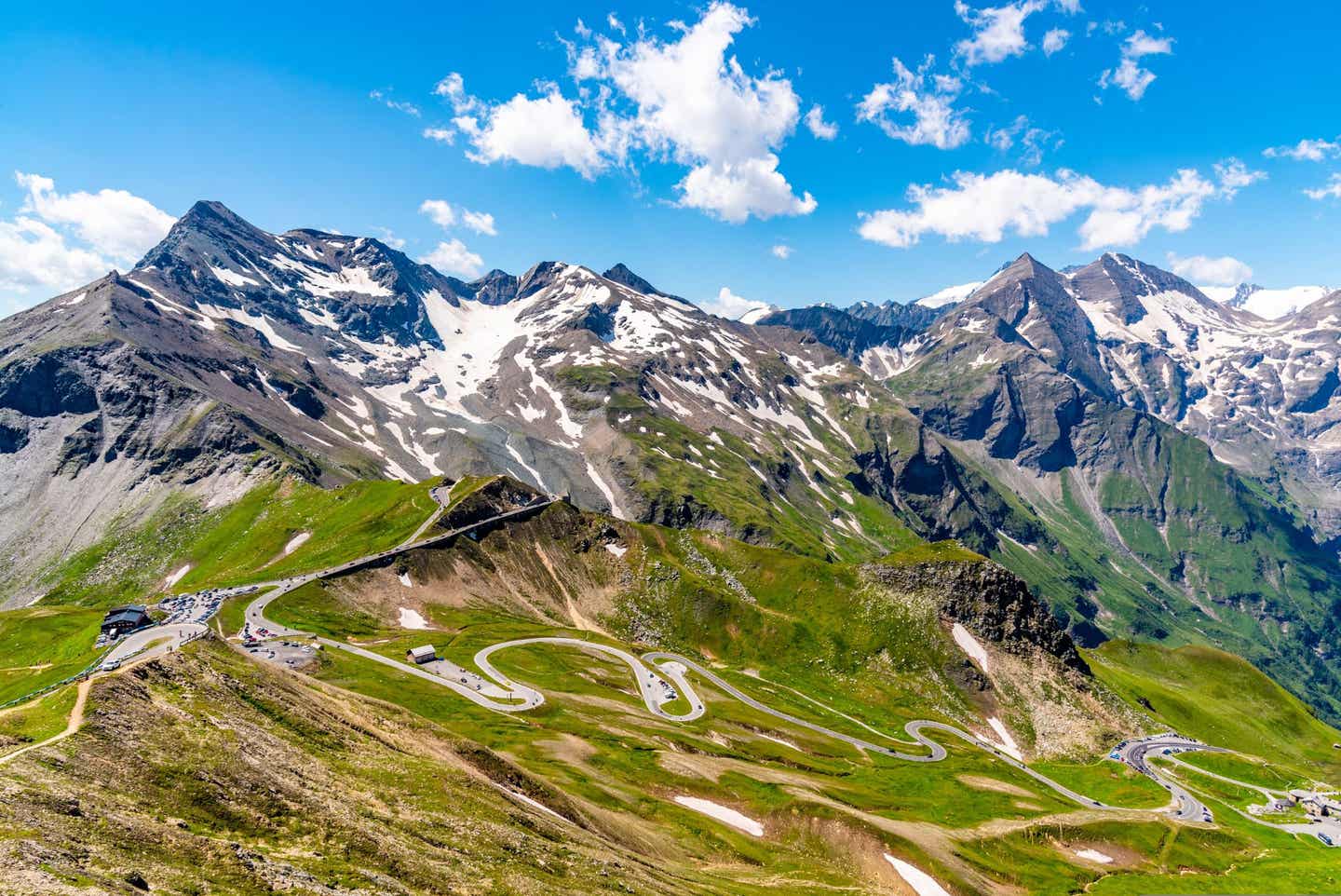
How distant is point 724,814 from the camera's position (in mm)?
89875

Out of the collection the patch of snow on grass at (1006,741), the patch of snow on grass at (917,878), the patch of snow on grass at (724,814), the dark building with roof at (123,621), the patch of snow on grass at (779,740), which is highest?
the dark building with roof at (123,621)

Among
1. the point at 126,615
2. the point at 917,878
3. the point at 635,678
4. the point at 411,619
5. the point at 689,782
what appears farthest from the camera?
the point at 411,619

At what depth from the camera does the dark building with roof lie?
114312 mm

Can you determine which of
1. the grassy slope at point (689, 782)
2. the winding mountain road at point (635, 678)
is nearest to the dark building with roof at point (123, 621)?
the winding mountain road at point (635, 678)

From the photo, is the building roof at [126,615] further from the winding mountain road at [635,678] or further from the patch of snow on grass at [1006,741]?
the patch of snow on grass at [1006,741]

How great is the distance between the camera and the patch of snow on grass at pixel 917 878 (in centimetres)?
8431

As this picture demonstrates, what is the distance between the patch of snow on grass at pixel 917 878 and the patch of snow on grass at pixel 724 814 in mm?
16894

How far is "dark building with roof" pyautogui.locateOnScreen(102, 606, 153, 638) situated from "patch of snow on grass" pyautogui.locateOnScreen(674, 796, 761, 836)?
97449 mm

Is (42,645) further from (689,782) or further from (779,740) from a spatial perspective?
(779,740)

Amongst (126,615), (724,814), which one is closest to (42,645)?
(126,615)

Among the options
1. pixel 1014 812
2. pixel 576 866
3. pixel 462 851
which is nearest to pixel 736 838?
pixel 576 866

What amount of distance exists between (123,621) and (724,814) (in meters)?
105

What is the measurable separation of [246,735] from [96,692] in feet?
31.2

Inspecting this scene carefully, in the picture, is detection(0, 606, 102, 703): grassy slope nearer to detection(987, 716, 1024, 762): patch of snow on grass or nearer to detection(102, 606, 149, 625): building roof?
detection(102, 606, 149, 625): building roof
